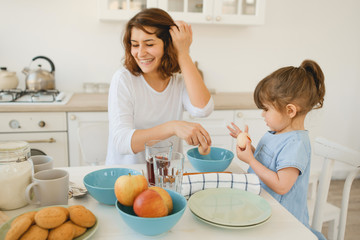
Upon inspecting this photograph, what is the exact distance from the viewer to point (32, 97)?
222cm

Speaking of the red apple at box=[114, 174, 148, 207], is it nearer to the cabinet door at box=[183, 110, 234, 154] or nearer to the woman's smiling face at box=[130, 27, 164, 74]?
the woman's smiling face at box=[130, 27, 164, 74]

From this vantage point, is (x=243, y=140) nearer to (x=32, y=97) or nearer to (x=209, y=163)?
(x=209, y=163)

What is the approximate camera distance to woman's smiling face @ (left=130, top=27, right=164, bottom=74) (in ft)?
4.53

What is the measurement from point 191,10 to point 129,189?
75.6 inches

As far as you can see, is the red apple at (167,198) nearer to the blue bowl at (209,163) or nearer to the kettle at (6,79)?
the blue bowl at (209,163)

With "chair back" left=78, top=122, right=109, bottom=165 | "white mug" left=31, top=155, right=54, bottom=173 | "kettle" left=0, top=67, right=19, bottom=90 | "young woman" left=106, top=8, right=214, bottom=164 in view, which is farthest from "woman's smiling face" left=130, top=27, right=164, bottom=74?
"kettle" left=0, top=67, right=19, bottom=90

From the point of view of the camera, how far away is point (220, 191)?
975 mm

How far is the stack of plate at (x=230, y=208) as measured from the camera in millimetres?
813

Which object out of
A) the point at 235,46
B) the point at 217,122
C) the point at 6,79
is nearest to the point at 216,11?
the point at 235,46

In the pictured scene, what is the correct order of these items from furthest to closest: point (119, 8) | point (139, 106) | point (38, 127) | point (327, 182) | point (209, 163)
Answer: point (119, 8) → point (38, 127) → point (139, 106) → point (327, 182) → point (209, 163)

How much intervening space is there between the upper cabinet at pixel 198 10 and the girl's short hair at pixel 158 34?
0.92 metres

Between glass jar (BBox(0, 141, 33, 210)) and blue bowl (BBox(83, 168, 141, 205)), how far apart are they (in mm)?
163

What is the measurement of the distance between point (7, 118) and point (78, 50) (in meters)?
0.85

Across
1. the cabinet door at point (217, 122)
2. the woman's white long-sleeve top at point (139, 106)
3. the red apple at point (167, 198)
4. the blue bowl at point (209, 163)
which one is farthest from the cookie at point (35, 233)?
the cabinet door at point (217, 122)
